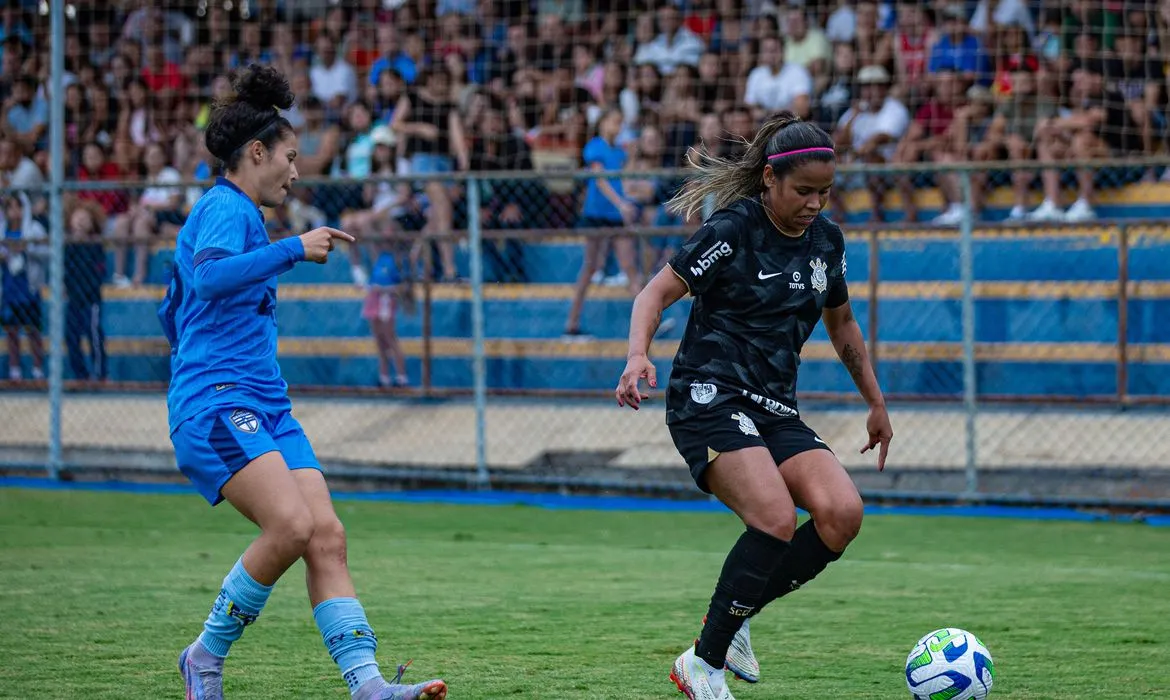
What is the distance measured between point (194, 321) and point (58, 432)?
913cm

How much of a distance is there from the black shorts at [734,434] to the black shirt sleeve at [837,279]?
51 cm

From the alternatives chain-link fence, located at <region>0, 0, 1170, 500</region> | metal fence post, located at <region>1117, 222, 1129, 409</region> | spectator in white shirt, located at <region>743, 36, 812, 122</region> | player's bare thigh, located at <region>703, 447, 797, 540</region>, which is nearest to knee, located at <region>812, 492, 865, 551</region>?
player's bare thigh, located at <region>703, 447, 797, 540</region>

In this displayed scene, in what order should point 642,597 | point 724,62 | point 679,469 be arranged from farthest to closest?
point 724,62 < point 679,469 < point 642,597

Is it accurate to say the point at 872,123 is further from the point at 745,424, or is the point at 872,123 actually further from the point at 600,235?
the point at 745,424

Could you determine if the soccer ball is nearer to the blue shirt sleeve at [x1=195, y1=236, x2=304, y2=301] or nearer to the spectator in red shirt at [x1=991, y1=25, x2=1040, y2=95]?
the blue shirt sleeve at [x1=195, y1=236, x2=304, y2=301]

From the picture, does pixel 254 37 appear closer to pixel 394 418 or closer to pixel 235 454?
pixel 394 418

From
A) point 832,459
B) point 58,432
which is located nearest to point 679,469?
point 58,432

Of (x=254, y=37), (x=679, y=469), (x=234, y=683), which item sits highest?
(x=254, y=37)

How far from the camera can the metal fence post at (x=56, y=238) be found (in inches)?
519

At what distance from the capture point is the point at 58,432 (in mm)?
13484

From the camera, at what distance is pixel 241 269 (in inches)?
187

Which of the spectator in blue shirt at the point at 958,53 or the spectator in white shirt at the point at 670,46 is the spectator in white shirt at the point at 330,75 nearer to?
the spectator in white shirt at the point at 670,46

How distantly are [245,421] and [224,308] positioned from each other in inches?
14.2

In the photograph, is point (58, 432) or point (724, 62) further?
point (724, 62)
